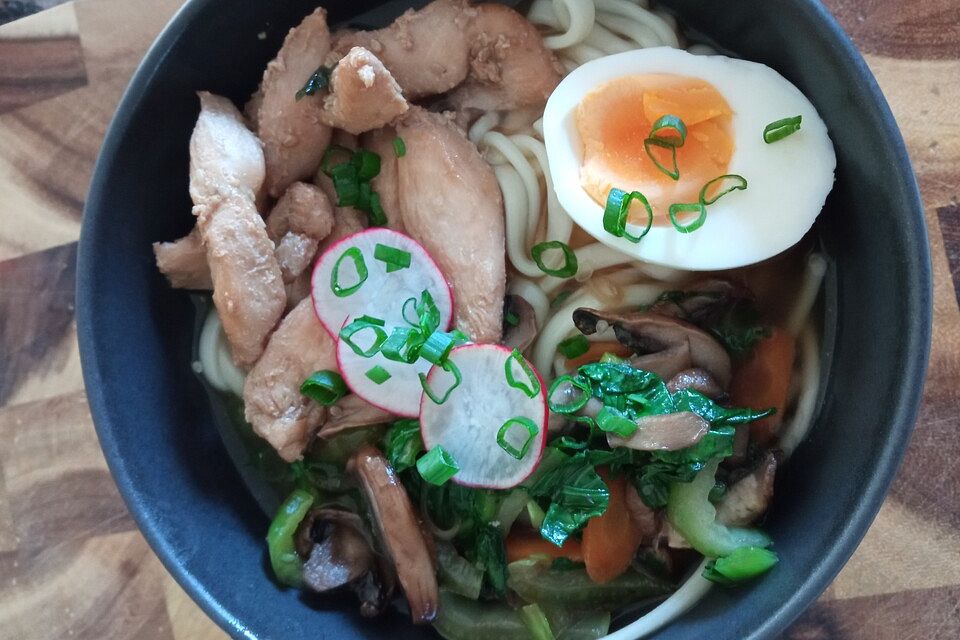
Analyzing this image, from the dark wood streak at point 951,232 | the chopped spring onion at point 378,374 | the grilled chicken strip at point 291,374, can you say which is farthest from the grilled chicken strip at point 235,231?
the dark wood streak at point 951,232

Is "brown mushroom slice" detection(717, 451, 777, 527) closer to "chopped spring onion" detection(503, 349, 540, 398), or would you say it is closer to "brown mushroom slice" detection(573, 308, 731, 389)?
"brown mushroom slice" detection(573, 308, 731, 389)

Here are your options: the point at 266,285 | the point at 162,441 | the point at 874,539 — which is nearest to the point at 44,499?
the point at 162,441

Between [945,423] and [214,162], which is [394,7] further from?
[945,423]

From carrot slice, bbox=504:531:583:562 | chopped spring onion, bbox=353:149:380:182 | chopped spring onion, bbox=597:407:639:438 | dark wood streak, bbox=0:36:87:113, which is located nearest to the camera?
chopped spring onion, bbox=597:407:639:438

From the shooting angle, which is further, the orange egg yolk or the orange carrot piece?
the orange carrot piece

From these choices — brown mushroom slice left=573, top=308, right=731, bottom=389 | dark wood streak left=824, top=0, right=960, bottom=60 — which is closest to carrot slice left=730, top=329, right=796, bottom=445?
brown mushroom slice left=573, top=308, right=731, bottom=389

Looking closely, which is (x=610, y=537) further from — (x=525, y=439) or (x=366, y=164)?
(x=366, y=164)

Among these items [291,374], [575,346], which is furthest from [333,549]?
[575,346]
